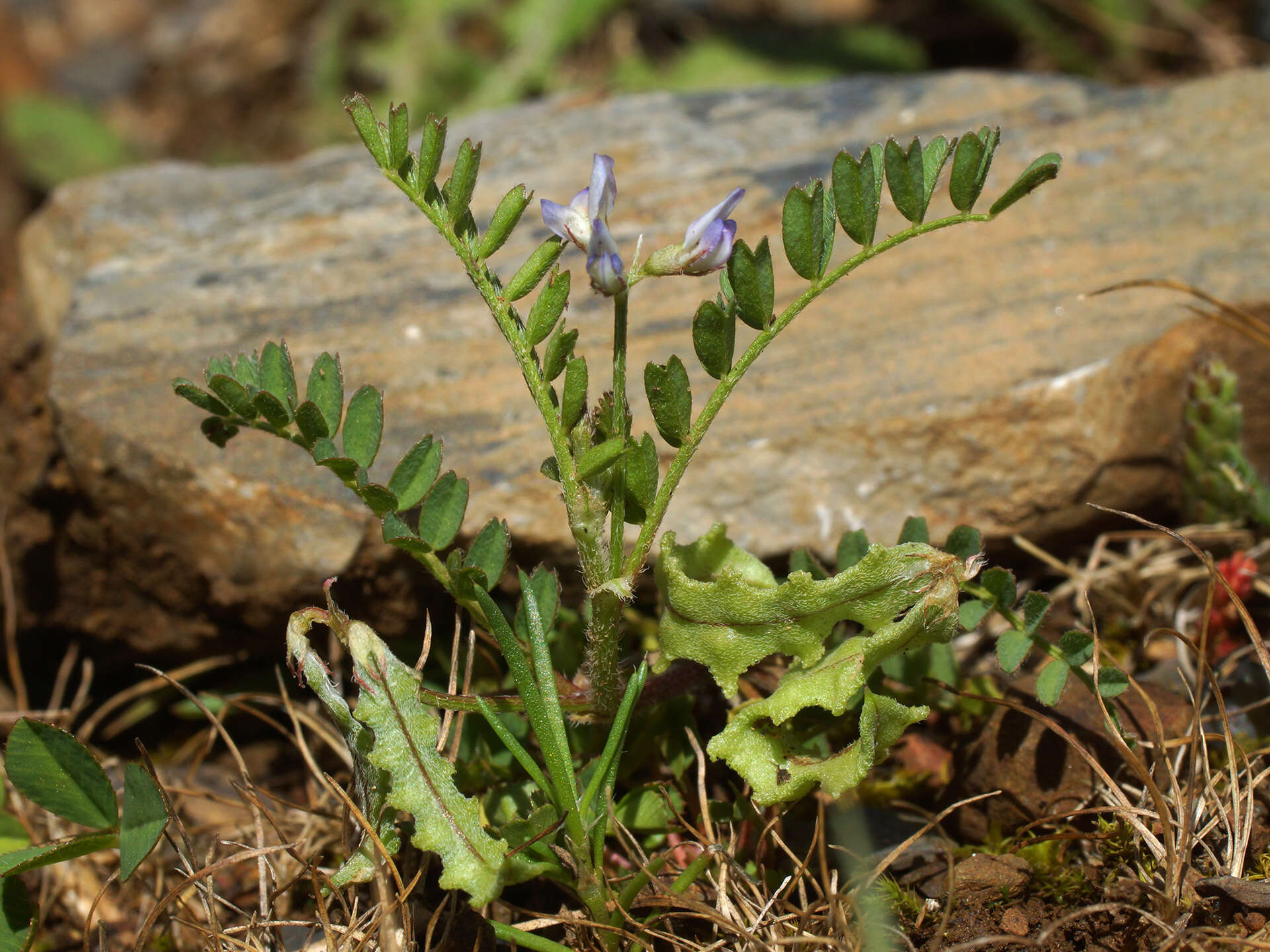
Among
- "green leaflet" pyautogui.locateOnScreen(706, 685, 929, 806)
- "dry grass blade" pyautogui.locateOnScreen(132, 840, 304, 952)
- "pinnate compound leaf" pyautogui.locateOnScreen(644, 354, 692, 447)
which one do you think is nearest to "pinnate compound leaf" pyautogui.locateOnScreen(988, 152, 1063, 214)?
"pinnate compound leaf" pyautogui.locateOnScreen(644, 354, 692, 447)

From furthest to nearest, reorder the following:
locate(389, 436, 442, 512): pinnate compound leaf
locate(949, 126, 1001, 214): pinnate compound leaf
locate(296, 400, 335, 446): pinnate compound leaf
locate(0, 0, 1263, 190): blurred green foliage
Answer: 1. locate(0, 0, 1263, 190): blurred green foliage
2. locate(389, 436, 442, 512): pinnate compound leaf
3. locate(296, 400, 335, 446): pinnate compound leaf
4. locate(949, 126, 1001, 214): pinnate compound leaf

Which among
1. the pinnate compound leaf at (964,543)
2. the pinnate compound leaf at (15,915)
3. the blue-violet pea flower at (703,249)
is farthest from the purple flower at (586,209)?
the pinnate compound leaf at (15,915)

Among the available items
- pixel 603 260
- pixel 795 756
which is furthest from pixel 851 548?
pixel 603 260

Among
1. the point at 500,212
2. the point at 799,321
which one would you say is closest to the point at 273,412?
the point at 500,212

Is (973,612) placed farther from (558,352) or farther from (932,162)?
(558,352)

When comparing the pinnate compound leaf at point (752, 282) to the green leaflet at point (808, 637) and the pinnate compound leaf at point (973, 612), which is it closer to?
the green leaflet at point (808, 637)

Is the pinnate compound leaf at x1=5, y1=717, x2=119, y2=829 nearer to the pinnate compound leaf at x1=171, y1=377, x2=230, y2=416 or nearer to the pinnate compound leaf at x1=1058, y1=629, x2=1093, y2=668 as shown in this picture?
the pinnate compound leaf at x1=171, y1=377, x2=230, y2=416

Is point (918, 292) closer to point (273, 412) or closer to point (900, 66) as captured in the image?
point (273, 412)
